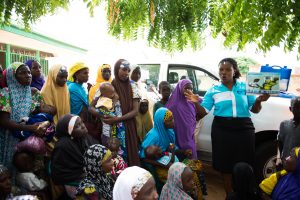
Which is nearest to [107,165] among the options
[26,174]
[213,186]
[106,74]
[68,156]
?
[68,156]

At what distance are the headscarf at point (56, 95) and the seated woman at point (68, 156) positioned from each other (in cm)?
61

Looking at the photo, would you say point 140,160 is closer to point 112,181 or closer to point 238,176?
point 112,181

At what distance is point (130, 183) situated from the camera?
2098mm

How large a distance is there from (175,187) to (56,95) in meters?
1.92

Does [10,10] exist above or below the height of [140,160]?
above

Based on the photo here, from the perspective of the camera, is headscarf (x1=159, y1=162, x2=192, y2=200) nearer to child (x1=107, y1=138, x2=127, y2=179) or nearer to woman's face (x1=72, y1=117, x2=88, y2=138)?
child (x1=107, y1=138, x2=127, y2=179)

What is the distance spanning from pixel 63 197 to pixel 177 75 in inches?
131

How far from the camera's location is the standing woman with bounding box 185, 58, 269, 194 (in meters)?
3.54

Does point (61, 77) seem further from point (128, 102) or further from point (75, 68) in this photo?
point (128, 102)

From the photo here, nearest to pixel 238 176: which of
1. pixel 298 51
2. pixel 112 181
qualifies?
pixel 112 181

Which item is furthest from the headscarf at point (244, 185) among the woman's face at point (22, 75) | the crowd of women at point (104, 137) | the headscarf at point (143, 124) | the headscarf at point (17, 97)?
the woman's face at point (22, 75)

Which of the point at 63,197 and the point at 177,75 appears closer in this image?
the point at 63,197

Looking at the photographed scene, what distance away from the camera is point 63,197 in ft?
11.8

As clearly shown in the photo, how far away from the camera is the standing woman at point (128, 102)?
3740 mm
